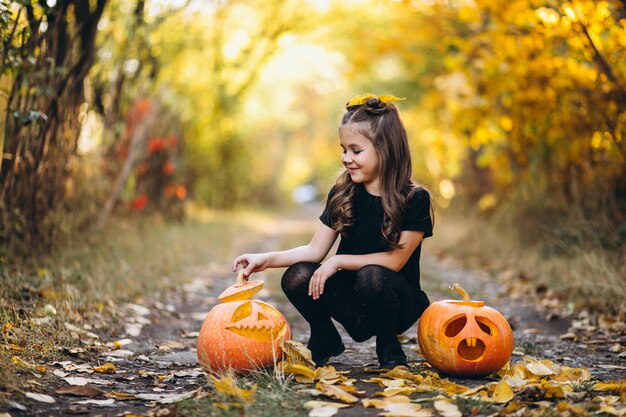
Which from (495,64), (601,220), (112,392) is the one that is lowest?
(112,392)

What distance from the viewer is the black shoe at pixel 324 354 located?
3410 millimetres

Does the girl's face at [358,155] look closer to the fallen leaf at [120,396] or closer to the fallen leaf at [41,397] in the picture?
the fallen leaf at [120,396]

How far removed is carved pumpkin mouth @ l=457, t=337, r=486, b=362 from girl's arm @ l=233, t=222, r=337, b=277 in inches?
32.4

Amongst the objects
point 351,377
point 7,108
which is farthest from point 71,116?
point 351,377

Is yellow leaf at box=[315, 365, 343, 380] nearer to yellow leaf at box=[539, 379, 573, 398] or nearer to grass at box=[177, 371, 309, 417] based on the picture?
grass at box=[177, 371, 309, 417]

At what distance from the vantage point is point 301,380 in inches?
115

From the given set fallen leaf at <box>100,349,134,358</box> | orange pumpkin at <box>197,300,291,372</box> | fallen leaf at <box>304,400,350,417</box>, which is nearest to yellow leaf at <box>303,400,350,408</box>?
fallen leaf at <box>304,400,350,417</box>

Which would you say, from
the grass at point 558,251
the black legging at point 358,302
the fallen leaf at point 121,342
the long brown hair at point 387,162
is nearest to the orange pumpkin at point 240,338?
the black legging at point 358,302

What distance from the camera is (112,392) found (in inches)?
111

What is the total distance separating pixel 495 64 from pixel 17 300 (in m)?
4.58

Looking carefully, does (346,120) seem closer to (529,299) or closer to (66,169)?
(529,299)

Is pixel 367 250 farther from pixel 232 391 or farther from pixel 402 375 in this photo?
pixel 232 391

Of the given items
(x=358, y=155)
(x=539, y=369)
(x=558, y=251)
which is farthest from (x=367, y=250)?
(x=558, y=251)

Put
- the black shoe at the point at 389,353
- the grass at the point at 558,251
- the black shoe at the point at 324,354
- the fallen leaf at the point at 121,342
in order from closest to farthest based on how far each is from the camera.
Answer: the black shoe at the point at 389,353 < the black shoe at the point at 324,354 < the fallen leaf at the point at 121,342 < the grass at the point at 558,251
